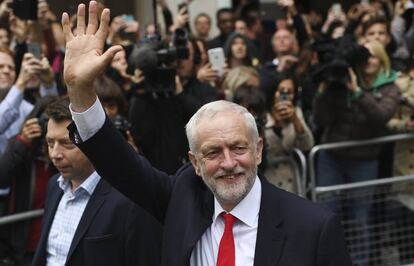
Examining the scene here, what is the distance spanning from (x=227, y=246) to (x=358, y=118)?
3.71 m

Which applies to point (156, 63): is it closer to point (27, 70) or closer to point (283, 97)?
point (27, 70)

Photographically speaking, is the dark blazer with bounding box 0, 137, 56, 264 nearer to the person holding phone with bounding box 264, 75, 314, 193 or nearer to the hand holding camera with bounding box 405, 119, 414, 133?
the person holding phone with bounding box 264, 75, 314, 193

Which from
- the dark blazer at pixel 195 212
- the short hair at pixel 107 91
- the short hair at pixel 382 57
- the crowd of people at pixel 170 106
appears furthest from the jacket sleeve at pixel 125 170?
the short hair at pixel 382 57

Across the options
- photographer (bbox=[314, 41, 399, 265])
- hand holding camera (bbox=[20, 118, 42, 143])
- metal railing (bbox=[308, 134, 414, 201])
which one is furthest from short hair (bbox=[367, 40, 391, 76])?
hand holding camera (bbox=[20, 118, 42, 143])

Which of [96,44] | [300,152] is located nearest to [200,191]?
[96,44]

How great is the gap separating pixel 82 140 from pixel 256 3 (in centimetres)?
829

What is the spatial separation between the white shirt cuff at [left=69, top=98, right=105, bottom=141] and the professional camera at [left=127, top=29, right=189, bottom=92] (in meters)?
2.42

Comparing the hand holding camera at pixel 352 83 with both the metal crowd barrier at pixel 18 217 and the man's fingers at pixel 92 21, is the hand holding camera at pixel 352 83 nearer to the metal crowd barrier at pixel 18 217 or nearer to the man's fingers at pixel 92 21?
the metal crowd barrier at pixel 18 217

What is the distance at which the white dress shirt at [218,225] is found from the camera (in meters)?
3.01

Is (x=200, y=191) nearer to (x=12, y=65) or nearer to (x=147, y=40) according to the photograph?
(x=147, y=40)

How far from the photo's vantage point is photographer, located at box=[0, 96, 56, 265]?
16.7 feet

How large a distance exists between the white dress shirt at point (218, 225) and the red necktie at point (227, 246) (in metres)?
0.02

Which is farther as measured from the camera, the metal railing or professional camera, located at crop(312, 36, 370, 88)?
the metal railing

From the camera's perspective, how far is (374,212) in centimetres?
670
